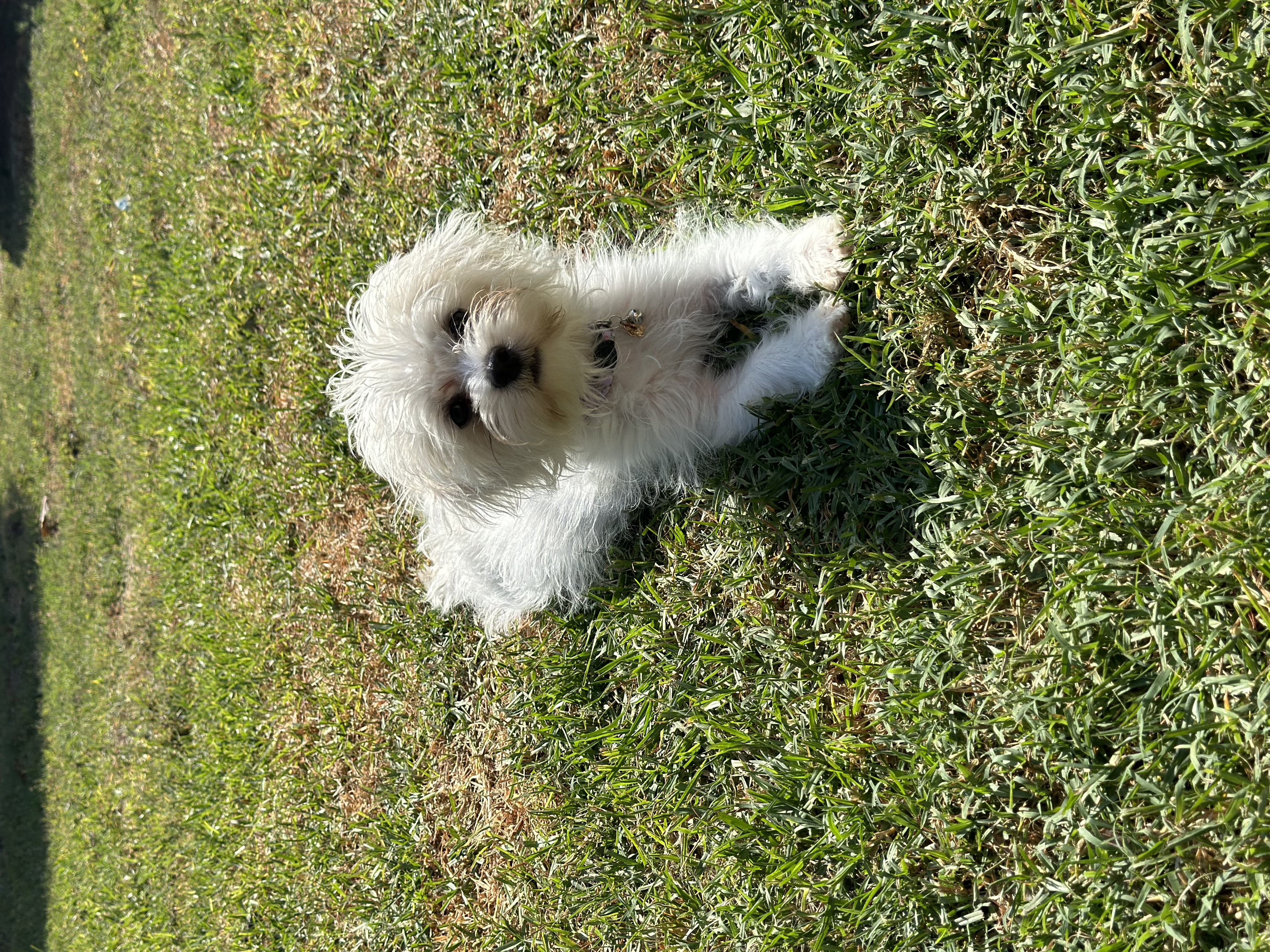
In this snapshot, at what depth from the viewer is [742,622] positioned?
3135mm

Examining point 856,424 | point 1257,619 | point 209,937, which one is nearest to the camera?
point 1257,619

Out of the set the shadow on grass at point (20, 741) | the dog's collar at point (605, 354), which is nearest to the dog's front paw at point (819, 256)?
the dog's collar at point (605, 354)

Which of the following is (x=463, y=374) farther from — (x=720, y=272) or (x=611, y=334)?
(x=720, y=272)

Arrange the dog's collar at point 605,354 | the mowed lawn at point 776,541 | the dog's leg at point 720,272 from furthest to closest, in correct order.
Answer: the dog's collar at point 605,354
the dog's leg at point 720,272
the mowed lawn at point 776,541

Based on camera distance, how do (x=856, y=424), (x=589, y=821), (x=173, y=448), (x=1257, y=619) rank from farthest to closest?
(x=173, y=448)
(x=589, y=821)
(x=856, y=424)
(x=1257, y=619)

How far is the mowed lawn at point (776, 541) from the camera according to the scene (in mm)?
2139

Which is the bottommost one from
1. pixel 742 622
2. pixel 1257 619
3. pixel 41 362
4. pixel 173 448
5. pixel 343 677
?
pixel 1257 619

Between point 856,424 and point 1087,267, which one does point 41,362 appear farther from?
point 1087,267

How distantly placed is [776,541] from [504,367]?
1.07m

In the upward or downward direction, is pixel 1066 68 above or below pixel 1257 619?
above

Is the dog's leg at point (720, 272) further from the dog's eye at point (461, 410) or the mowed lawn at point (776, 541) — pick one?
the dog's eye at point (461, 410)

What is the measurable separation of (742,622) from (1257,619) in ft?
4.96

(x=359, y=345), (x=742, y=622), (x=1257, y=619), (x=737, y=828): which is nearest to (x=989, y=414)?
(x=1257, y=619)

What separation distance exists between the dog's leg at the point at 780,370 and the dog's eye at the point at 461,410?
856 millimetres
